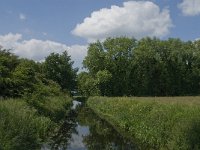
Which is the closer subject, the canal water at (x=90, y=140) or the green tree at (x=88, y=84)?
the canal water at (x=90, y=140)

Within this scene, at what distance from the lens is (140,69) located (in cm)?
10238

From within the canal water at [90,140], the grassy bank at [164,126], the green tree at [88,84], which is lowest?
the canal water at [90,140]

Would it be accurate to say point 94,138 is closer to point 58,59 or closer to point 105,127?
point 105,127

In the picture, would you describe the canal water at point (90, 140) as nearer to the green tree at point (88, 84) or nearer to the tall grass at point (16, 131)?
the tall grass at point (16, 131)

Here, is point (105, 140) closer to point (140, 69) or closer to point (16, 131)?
point (16, 131)

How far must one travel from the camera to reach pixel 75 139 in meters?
31.8

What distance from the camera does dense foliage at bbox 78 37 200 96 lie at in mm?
102000

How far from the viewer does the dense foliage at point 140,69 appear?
10200 centimetres

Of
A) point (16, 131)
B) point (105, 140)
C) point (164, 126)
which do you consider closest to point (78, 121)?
point (105, 140)

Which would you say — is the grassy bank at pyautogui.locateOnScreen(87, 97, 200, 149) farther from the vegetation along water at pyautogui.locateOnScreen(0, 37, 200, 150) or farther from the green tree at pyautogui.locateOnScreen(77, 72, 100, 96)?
the green tree at pyautogui.locateOnScreen(77, 72, 100, 96)

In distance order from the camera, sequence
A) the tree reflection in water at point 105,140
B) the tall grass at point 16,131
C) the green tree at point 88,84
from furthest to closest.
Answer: the green tree at point 88,84 → the tree reflection in water at point 105,140 → the tall grass at point 16,131

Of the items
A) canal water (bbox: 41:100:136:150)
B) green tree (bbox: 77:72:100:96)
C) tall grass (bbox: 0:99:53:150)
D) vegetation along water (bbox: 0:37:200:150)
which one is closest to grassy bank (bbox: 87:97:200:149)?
vegetation along water (bbox: 0:37:200:150)

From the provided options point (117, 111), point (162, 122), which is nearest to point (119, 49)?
point (117, 111)

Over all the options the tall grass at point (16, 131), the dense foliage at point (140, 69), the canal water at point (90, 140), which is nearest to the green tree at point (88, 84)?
the dense foliage at point (140, 69)
